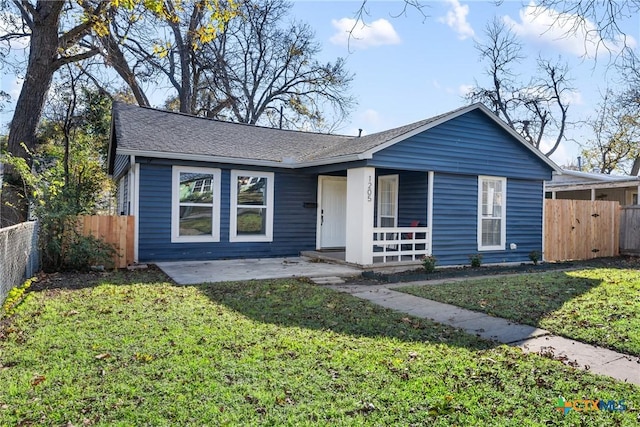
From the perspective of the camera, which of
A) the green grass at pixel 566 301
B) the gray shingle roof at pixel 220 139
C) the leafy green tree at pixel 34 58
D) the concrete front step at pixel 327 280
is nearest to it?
the green grass at pixel 566 301

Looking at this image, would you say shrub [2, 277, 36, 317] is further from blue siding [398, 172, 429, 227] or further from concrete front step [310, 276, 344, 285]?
blue siding [398, 172, 429, 227]

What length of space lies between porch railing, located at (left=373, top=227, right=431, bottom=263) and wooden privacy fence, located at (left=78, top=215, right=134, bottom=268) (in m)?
5.46

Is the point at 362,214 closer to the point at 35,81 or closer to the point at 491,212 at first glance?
the point at 491,212

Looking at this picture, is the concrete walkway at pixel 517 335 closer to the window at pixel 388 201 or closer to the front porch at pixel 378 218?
the front porch at pixel 378 218

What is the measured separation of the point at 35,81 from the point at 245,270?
900cm

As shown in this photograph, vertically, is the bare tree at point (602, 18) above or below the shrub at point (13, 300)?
above

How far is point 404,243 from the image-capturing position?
1046 centimetres

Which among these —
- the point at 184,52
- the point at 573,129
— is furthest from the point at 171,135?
the point at 573,129

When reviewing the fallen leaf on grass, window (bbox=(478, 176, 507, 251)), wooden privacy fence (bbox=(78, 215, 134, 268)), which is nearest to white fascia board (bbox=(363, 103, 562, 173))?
window (bbox=(478, 176, 507, 251))

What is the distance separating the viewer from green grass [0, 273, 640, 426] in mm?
2967

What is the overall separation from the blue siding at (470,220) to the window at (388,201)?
157 centimetres

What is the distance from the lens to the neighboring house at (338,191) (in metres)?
10.2

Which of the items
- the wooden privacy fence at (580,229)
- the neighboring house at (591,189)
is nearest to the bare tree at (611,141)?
the neighboring house at (591,189)

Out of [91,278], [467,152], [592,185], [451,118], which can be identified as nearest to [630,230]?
[592,185]
